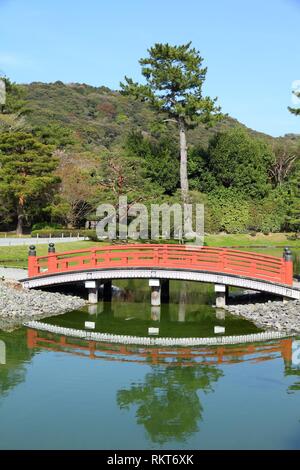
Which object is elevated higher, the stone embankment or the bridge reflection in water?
the stone embankment

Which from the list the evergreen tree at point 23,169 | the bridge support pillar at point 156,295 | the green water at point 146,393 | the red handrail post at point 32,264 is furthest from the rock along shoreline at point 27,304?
the evergreen tree at point 23,169

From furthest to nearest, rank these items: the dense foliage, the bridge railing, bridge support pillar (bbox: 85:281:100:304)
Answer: the dense foliage, bridge support pillar (bbox: 85:281:100:304), the bridge railing

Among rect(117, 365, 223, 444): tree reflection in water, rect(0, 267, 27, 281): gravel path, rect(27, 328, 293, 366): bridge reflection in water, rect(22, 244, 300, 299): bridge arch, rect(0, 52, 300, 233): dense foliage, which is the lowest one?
rect(117, 365, 223, 444): tree reflection in water

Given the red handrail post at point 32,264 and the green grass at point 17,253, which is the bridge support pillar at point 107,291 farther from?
the green grass at point 17,253

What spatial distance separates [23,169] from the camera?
148 ft

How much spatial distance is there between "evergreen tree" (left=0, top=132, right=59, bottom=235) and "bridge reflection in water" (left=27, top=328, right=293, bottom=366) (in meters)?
26.0

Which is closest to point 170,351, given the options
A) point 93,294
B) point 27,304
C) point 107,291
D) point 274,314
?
point 274,314

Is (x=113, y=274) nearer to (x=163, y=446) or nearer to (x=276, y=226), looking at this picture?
(x=163, y=446)

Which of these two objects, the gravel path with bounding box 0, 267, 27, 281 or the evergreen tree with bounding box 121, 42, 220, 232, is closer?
the gravel path with bounding box 0, 267, 27, 281

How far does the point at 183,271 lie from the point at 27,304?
613cm

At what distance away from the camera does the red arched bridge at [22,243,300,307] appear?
21859 millimetres

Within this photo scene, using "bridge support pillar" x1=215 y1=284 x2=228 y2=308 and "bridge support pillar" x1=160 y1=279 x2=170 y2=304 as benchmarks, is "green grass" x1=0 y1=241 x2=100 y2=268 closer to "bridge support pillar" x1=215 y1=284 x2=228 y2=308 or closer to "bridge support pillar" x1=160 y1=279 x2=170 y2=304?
"bridge support pillar" x1=160 y1=279 x2=170 y2=304

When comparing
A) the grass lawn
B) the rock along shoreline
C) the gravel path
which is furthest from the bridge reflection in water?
the grass lawn

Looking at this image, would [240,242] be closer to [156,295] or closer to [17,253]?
[17,253]
